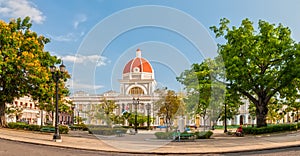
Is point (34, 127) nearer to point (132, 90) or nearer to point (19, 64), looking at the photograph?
point (19, 64)

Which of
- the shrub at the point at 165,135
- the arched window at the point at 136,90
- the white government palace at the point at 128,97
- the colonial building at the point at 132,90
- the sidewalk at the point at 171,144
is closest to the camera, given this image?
the sidewalk at the point at 171,144

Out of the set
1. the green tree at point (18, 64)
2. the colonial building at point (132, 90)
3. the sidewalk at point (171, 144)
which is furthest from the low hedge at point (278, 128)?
the colonial building at point (132, 90)

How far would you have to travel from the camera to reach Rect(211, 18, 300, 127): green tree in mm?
30766

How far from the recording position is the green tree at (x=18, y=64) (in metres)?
29.8

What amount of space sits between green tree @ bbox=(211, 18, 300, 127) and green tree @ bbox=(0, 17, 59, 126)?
19.8m

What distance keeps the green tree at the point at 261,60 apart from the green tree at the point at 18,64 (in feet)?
64.8

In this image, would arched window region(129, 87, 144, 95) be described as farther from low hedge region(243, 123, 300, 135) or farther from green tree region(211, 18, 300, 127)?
low hedge region(243, 123, 300, 135)

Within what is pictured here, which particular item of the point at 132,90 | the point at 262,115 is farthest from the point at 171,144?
the point at 132,90

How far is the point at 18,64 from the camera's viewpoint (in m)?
30.0

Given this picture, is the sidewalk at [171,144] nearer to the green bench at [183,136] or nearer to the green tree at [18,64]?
the green bench at [183,136]

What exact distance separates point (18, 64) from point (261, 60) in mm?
24975

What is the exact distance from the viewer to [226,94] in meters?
33.1

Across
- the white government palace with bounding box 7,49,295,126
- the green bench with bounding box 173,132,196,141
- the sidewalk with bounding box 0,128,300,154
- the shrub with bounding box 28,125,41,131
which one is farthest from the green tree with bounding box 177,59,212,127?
the white government palace with bounding box 7,49,295,126

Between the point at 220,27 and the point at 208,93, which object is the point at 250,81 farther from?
the point at 220,27
